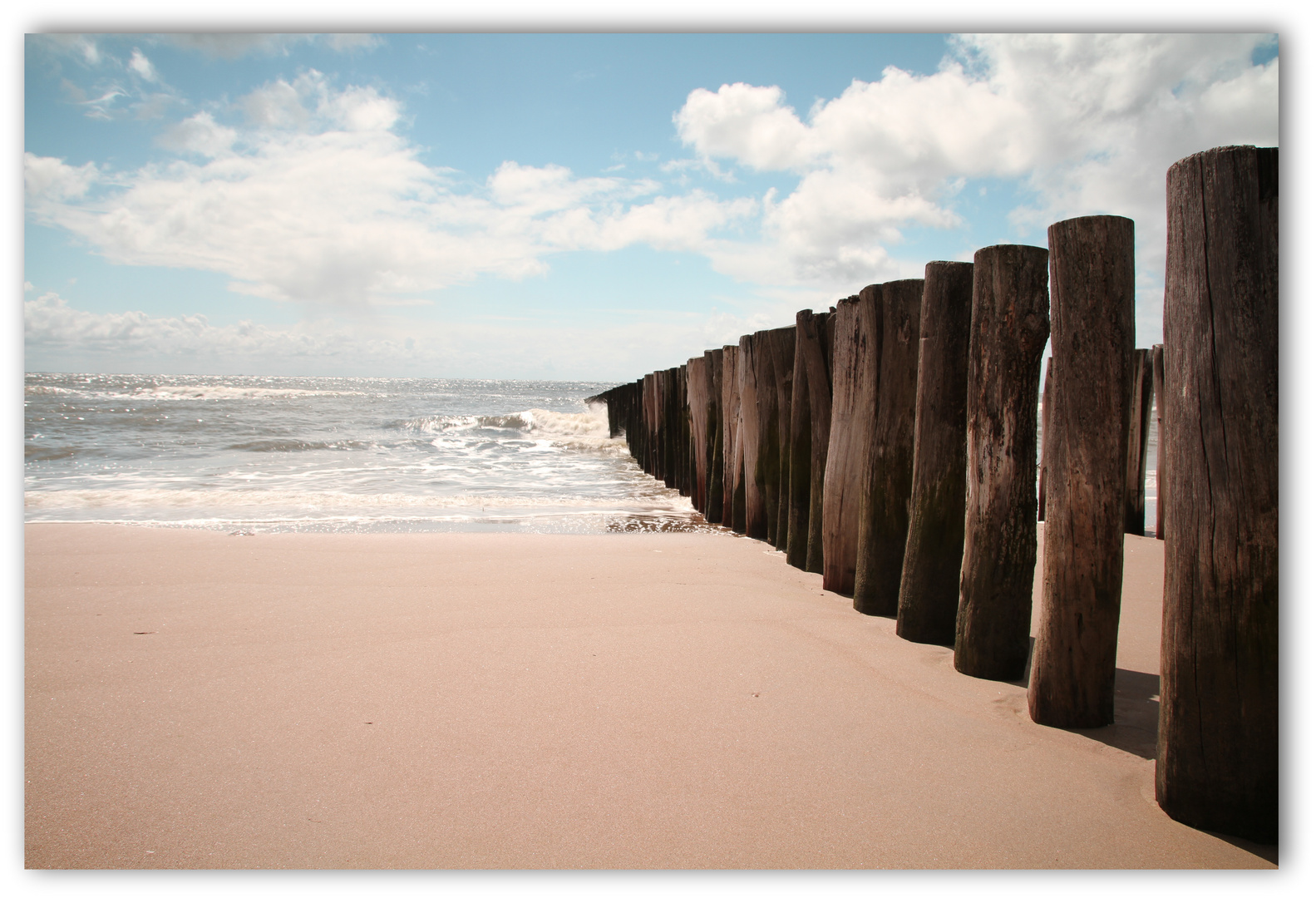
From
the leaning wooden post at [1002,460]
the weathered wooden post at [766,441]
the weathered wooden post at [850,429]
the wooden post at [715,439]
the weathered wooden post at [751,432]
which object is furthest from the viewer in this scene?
the wooden post at [715,439]

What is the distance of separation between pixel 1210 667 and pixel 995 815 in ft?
1.89

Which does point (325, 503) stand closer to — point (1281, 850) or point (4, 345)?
point (4, 345)

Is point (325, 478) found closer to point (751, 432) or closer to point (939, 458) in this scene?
point (751, 432)

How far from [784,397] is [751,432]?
0.64 metres

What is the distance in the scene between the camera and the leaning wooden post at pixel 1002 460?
2.37 m

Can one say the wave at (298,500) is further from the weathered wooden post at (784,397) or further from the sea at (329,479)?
the weathered wooden post at (784,397)

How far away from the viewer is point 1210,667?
1610 mm

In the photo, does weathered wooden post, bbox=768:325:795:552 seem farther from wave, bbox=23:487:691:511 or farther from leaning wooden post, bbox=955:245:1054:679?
wave, bbox=23:487:691:511

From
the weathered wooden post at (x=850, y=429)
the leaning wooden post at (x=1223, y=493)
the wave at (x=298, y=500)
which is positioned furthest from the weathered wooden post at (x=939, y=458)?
the wave at (x=298, y=500)

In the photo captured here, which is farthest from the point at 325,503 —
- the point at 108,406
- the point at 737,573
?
the point at 108,406

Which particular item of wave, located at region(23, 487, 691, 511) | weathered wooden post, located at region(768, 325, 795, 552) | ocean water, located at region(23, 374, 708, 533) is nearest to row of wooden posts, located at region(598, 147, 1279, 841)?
weathered wooden post, located at region(768, 325, 795, 552)

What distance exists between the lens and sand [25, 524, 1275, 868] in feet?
5.34

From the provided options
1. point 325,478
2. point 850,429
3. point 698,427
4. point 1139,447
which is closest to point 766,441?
point 850,429

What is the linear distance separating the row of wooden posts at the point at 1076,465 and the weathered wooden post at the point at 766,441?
681mm
